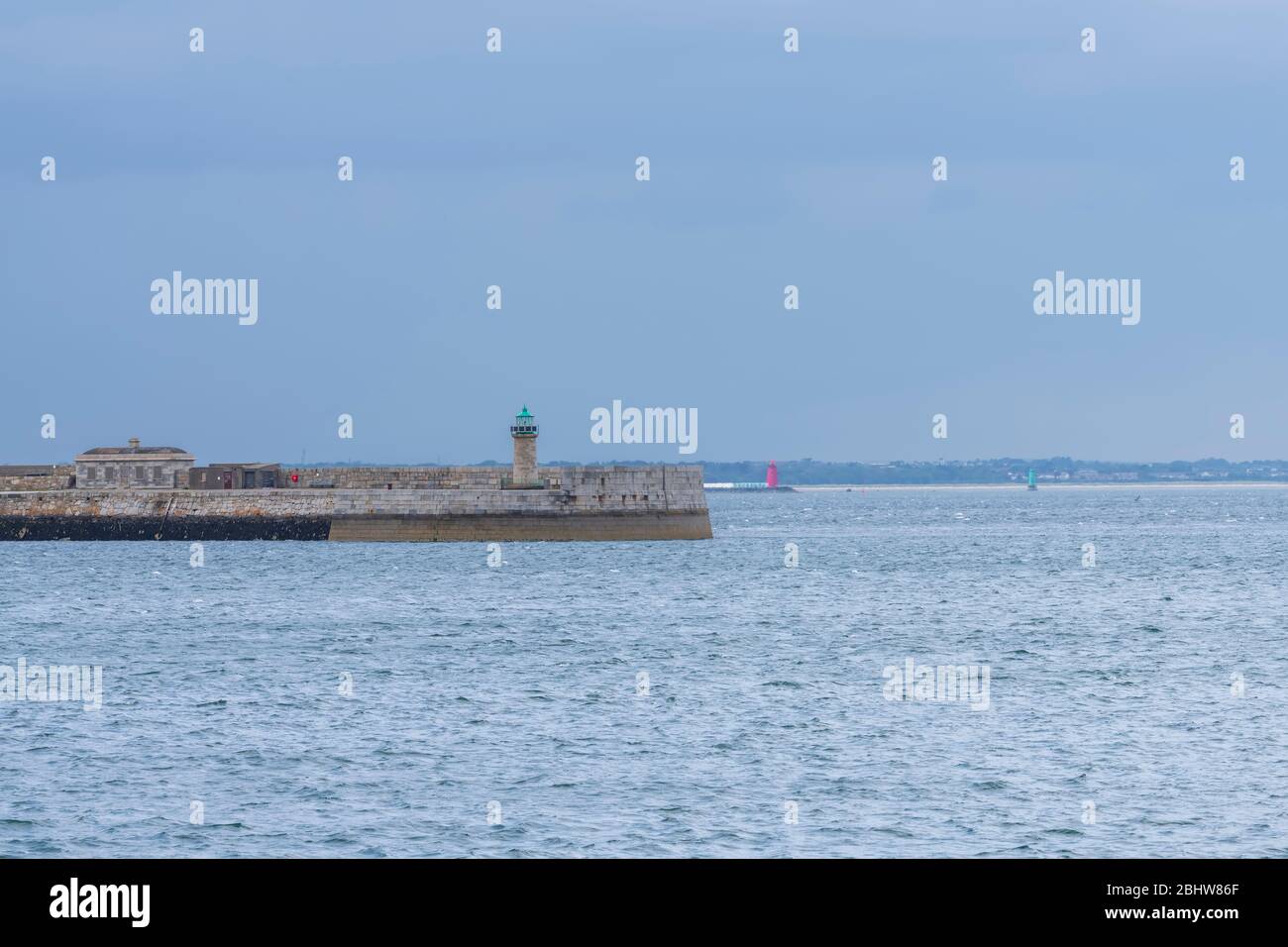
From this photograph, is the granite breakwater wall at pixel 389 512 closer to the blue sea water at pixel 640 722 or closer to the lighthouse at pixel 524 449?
the lighthouse at pixel 524 449

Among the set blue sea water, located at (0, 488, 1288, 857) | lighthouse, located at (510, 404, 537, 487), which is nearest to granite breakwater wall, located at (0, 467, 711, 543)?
lighthouse, located at (510, 404, 537, 487)

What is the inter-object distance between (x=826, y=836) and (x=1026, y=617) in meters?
26.2

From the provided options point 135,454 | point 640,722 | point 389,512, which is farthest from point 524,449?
point 640,722

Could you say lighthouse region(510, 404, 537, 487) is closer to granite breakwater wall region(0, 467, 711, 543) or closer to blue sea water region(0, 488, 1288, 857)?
granite breakwater wall region(0, 467, 711, 543)

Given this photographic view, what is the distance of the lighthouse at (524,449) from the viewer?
63.4 m

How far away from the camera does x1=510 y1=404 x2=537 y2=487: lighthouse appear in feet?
208

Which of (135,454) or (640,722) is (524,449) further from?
(640,722)

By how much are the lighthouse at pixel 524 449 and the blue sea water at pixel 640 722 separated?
12489 mm

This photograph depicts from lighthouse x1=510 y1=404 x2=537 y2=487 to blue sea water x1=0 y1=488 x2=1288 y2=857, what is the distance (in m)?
12.5

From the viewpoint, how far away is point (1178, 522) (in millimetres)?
119875

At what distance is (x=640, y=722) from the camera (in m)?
23.2

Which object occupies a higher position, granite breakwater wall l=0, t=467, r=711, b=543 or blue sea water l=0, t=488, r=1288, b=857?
granite breakwater wall l=0, t=467, r=711, b=543

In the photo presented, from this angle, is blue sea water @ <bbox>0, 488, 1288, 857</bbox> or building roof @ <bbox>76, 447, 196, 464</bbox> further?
building roof @ <bbox>76, 447, 196, 464</bbox>
